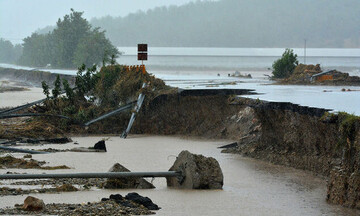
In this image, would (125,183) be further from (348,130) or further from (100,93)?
(100,93)

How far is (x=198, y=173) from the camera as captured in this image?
11.1 meters

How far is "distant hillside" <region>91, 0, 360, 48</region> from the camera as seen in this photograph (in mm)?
172125

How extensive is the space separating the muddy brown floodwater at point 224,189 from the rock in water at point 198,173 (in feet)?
0.66

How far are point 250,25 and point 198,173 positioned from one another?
173 metres

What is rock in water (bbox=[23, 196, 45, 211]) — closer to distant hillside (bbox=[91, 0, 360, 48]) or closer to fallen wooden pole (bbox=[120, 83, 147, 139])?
fallen wooden pole (bbox=[120, 83, 147, 139])

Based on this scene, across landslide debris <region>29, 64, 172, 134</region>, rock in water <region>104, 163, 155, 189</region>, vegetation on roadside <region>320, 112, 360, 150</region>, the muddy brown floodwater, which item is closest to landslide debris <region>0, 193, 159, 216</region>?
the muddy brown floodwater

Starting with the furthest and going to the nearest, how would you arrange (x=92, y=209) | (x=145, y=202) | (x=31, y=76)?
(x=31, y=76), (x=145, y=202), (x=92, y=209)

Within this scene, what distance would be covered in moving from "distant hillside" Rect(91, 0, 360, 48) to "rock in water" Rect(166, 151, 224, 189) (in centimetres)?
16041

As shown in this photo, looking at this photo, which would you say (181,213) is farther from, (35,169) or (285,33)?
(285,33)

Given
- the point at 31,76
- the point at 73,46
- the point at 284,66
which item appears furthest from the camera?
the point at 73,46

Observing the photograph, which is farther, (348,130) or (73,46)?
(73,46)

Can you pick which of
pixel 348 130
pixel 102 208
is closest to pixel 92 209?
pixel 102 208

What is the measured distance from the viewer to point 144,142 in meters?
18.5

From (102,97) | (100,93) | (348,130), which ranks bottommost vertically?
(102,97)
